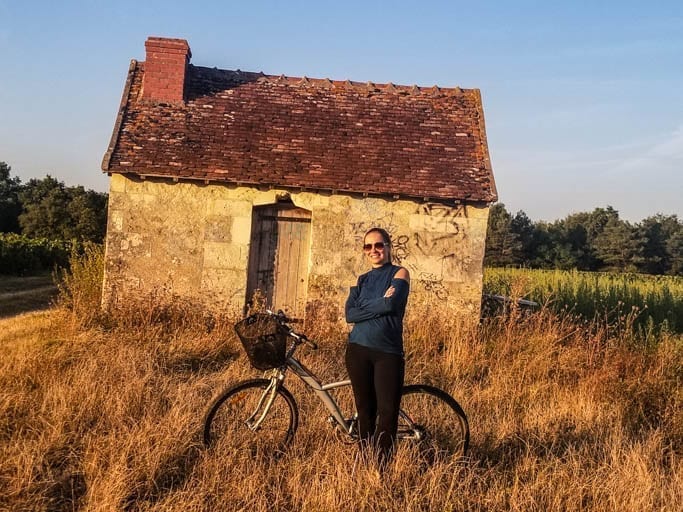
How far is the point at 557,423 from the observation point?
5.39 metres

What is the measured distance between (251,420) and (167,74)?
27.7 feet

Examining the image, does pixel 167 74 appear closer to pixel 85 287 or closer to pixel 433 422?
pixel 85 287

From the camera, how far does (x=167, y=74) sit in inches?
421

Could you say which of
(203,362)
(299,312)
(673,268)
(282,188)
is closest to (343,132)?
(282,188)

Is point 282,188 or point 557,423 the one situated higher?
point 282,188

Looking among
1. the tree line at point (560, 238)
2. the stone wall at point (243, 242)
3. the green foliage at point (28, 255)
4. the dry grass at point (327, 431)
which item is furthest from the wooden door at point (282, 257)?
the tree line at point (560, 238)

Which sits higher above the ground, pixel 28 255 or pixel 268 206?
pixel 268 206

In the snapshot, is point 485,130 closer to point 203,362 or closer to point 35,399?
point 203,362

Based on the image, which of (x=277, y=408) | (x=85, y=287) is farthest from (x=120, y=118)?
(x=277, y=408)

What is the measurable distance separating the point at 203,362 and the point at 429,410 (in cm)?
356

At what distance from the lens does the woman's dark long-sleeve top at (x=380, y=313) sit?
3818 millimetres

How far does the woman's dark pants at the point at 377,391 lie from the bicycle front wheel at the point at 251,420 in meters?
0.64

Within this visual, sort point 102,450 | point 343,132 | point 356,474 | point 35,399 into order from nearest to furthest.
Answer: point 356,474, point 102,450, point 35,399, point 343,132

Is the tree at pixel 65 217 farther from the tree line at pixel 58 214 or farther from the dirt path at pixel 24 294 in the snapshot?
the dirt path at pixel 24 294
